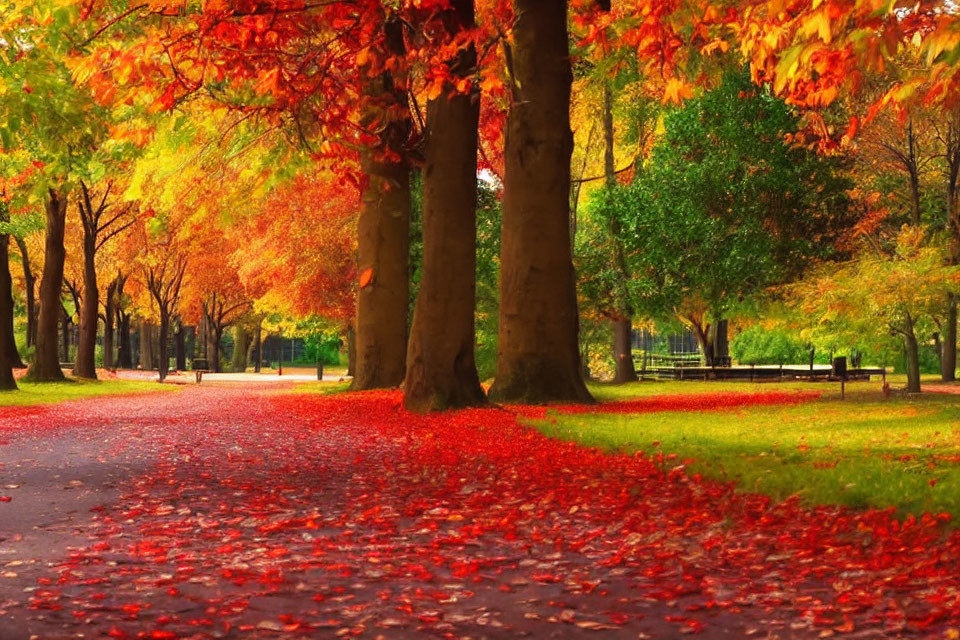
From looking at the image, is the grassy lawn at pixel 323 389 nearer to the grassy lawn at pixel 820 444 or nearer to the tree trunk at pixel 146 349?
the grassy lawn at pixel 820 444

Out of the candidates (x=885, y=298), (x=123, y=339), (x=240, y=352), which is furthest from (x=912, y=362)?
(x=240, y=352)

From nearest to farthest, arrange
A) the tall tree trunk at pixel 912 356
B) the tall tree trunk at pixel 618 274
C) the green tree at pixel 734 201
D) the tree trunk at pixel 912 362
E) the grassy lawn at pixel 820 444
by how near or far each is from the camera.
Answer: the grassy lawn at pixel 820 444
the tall tree trunk at pixel 912 356
the tree trunk at pixel 912 362
the green tree at pixel 734 201
the tall tree trunk at pixel 618 274

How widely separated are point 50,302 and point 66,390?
13.3 feet

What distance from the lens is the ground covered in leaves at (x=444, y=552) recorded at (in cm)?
569

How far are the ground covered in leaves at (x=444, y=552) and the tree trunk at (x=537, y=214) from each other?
21.4ft

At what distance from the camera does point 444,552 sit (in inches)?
297

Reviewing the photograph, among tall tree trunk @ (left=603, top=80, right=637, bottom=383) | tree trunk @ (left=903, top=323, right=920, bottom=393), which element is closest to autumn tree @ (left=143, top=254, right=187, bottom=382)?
tall tree trunk @ (left=603, top=80, right=637, bottom=383)

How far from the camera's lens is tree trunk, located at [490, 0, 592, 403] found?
778 inches

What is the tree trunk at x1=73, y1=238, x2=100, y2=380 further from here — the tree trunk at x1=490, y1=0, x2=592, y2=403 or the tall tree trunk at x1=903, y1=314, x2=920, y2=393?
the tall tree trunk at x1=903, y1=314, x2=920, y2=393

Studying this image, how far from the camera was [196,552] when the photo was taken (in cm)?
754

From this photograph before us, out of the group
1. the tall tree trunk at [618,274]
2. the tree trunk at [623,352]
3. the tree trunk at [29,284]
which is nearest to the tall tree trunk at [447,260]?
the tall tree trunk at [618,274]

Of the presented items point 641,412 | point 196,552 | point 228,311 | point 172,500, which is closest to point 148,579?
point 196,552

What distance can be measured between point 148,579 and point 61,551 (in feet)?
3.98

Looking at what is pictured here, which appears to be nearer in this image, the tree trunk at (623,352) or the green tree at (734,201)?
the green tree at (734,201)
